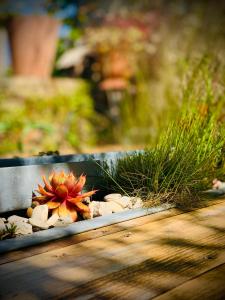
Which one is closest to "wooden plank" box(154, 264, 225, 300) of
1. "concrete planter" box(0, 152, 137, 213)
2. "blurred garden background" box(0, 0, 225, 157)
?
"concrete planter" box(0, 152, 137, 213)

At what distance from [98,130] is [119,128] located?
0.32 m

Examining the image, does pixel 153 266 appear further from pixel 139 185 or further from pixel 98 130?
pixel 98 130

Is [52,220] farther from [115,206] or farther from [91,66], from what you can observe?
[91,66]

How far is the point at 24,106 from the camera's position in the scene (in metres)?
5.07

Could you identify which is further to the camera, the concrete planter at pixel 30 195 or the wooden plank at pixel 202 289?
the concrete planter at pixel 30 195

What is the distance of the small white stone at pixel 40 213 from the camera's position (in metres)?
1.51

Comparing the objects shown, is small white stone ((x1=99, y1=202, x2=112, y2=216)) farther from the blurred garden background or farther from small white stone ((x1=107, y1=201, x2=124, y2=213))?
the blurred garden background

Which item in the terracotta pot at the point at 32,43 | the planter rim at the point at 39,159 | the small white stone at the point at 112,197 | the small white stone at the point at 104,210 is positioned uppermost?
the terracotta pot at the point at 32,43

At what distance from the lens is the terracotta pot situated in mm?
5273

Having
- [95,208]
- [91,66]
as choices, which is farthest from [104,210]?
[91,66]

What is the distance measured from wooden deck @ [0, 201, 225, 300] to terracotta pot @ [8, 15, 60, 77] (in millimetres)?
4422

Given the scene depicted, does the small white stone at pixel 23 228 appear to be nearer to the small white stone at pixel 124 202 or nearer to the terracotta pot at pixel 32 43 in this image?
the small white stone at pixel 124 202

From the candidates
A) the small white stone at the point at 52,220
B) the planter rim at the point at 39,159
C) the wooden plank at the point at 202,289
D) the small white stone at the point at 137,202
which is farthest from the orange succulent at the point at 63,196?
the wooden plank at the point at 202,289

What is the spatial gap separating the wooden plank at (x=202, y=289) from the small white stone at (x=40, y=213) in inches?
28.8
